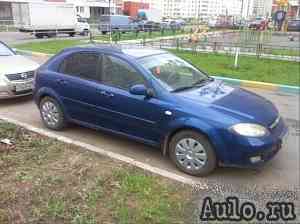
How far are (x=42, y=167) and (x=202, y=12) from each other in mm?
17525

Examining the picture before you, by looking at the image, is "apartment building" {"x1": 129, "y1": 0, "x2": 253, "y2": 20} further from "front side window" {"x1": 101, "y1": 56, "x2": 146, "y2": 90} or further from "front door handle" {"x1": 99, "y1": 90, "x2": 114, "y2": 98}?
"front door handle" {"x1": 99, "y1": 90, "x2": 114, "y2": 98}

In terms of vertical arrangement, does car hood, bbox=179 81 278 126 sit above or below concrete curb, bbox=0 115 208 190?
above

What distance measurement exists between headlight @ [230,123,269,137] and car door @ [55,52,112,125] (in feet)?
6.19

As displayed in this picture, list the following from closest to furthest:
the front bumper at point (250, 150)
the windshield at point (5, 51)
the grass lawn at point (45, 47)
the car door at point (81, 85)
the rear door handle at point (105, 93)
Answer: the front bumper at point (250, 150) → the rear door handle at point (105, 93) → the car door at point (81, 85) → the windshield at point (5, 51) → the grass lawn at point (45, 47)

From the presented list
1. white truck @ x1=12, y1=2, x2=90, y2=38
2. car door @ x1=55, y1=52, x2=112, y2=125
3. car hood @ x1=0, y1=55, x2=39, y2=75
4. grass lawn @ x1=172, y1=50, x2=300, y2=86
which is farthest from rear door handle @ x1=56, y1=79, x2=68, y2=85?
white truck @ x1=12, y1=2, x2=90, y2=38

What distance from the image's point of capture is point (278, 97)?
26.0ft

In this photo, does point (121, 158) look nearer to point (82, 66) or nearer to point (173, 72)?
point (173, 72)

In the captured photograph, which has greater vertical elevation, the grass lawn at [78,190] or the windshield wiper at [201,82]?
the windshield wiper at [201,82]

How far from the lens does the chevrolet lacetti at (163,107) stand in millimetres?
3646

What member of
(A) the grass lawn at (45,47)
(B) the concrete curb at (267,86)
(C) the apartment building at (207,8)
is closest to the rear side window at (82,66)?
(B) the concrete curb at (267,86)

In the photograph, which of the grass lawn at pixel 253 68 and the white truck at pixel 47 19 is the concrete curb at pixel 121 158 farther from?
the white truck at pixel 47 19

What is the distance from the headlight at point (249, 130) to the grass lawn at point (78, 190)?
2.71 feet

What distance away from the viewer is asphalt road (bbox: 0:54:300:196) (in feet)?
12.2

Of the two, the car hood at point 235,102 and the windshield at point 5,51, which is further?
the windshield at point 5,51
